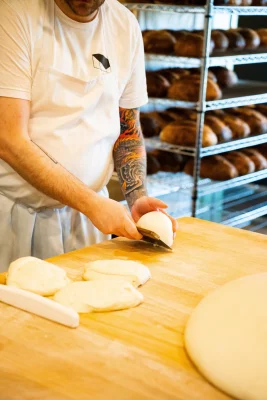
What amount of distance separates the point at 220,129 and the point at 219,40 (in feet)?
1.72

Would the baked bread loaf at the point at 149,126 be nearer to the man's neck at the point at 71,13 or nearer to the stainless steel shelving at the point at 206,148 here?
the stainless steel shelving at the point at 206,148

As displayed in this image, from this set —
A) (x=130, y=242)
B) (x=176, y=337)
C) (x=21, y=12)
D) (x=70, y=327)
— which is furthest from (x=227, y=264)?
(x=21, y=12)

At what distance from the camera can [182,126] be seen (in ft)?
10.5

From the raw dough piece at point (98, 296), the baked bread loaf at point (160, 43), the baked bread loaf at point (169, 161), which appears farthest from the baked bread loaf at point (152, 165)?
the raw dough piece at point (98, 296)

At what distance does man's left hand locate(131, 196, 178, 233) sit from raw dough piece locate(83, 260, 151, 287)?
0.29 meters

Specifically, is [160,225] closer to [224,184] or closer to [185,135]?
[185,135]

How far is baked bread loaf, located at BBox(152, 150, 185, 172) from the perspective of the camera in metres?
3.41

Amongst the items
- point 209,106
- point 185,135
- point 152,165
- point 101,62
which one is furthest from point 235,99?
point 101,62

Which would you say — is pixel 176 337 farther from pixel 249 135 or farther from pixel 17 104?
pixel 249 135

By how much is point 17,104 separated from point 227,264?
2.18ft

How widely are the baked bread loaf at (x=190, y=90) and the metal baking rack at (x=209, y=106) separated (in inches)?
1.6

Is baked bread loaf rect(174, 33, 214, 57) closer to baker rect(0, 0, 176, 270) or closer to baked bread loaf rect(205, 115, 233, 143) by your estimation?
baked bread loaf rect(205, 115, 233, 143)

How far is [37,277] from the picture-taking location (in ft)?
4.05

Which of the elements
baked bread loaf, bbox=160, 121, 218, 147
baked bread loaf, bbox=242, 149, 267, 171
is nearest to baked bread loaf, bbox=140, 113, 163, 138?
baked bread loaf, bbox=160, 121, 218, 147
